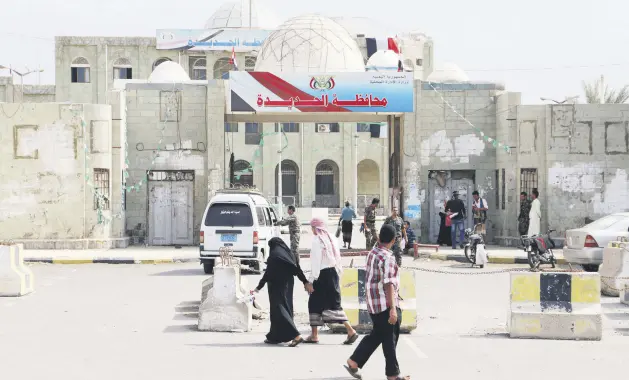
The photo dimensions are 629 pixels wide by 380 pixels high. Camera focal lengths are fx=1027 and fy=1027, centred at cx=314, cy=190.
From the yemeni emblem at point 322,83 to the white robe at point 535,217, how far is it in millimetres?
6845

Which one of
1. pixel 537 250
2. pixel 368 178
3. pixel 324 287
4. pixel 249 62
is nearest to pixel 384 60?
pixel 249 62

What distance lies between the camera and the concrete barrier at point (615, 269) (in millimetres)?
17391

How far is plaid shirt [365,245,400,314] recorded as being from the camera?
9625 millimetres

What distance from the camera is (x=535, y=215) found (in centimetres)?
2948

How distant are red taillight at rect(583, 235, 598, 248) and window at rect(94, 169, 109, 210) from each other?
14879 mm

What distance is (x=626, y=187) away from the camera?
3033 centimetres

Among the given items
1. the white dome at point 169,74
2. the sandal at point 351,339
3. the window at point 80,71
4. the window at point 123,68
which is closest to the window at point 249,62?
the window at point 123,68

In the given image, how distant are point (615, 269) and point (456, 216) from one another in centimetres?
1197

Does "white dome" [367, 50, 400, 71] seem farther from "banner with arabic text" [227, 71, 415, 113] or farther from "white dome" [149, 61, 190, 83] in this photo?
"banner with arabic text" [227, 71, 415, 113]

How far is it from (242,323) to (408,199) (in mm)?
18809

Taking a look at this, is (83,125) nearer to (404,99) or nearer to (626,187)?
(404,99)

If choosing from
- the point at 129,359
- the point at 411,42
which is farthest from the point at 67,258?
the point at 411,42

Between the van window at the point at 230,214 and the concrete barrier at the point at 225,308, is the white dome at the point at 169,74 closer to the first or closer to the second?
the van window at the point at 230,214

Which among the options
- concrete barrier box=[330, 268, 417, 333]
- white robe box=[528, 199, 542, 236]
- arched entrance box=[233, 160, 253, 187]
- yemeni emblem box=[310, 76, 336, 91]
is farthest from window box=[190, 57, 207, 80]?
concrete barrier box=[330, 268, 417, 333]
